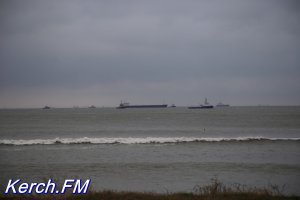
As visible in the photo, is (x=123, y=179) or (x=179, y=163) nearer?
(x=123, y=179)

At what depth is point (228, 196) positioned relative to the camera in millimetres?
9477

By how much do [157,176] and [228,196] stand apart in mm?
5834

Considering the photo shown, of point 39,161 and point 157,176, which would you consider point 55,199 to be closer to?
point 157,176

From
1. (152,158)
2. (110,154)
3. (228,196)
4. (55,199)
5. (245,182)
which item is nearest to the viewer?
(55,199)

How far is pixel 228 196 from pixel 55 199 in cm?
539

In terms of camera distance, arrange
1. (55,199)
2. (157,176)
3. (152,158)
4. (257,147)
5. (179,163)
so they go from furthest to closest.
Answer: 1. (257,147)
2. (152,158)
3. (179,163)
4. (157,176)
5. (55,199)

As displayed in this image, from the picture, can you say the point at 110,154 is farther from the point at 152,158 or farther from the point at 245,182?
the point at 245,182

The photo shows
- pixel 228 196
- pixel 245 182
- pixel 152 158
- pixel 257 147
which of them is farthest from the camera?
pixel 257 147

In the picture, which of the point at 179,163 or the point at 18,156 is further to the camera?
the point at 18,156

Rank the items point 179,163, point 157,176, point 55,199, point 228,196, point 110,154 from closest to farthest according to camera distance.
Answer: point 55,199 < point 228,196 < point 157,176 < point 179,163 < point 110,154

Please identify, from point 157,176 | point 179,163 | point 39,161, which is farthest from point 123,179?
point 39,161

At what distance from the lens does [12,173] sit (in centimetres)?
1556

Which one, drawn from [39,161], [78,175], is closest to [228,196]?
[78,175]

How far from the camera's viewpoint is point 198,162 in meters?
18.3
